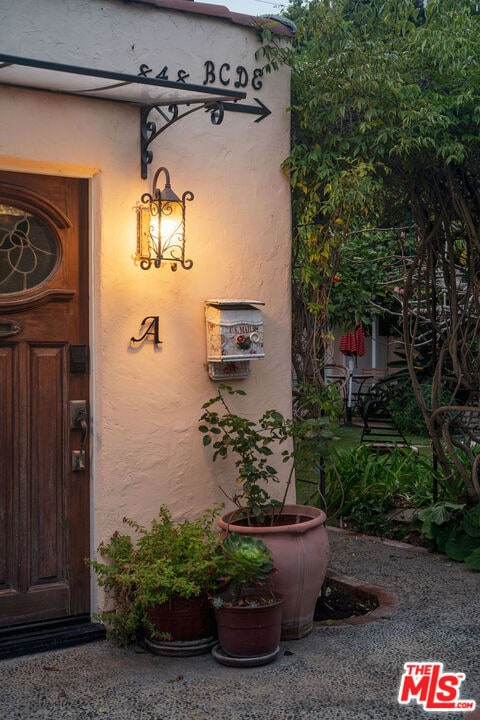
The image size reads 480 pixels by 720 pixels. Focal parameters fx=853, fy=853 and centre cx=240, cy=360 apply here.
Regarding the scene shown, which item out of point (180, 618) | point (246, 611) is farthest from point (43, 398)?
point (246, 611)

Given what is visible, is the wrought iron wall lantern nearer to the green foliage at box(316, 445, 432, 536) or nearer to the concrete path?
the concrete path

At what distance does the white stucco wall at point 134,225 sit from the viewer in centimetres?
477

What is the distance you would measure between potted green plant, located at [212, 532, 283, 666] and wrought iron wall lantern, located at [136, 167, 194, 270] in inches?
65.4

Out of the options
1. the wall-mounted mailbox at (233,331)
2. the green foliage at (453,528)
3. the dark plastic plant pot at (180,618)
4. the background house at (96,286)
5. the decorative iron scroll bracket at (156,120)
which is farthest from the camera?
the green foliage at (453,528)

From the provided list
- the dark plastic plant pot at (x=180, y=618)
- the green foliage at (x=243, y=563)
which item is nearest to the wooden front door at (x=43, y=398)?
the dark plastic plant pot at (x=180, y=618)

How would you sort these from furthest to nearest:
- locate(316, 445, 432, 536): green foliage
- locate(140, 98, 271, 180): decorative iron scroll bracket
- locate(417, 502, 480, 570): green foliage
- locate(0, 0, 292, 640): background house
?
locate(316, 445, 432, 536): green foliage < locate(417, 502, 480, 570): green foliage < locate(140, 98, 271, 180): decorative iron scroll bracket < locate(0, 0, 292, 640): background house

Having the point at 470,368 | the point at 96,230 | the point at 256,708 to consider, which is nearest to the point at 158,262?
the point at 96,230

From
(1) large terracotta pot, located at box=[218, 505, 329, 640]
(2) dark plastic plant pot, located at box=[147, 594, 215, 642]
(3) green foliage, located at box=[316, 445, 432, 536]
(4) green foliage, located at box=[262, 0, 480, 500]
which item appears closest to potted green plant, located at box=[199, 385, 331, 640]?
(1) large terracotta pot, located at box=[218, 505, 329, 640]

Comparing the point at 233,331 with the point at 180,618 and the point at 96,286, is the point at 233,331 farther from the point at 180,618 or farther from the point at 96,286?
the point at 180,618

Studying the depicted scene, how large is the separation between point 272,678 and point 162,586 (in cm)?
73

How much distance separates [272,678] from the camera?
4312 mm

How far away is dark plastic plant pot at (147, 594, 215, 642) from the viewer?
180 inches

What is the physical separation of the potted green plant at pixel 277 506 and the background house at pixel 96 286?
0.16m

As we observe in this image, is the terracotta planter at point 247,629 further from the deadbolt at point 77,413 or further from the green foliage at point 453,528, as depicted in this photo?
the green foliage at point 453,528
